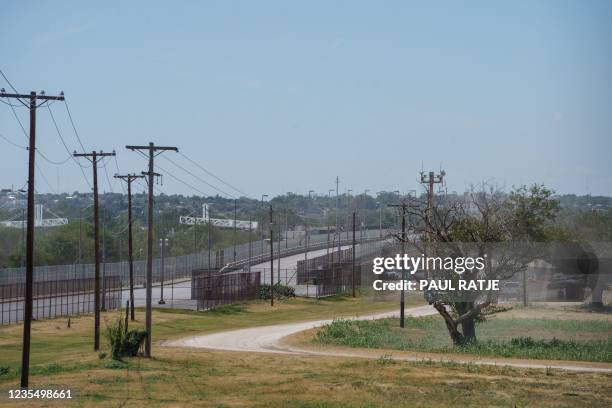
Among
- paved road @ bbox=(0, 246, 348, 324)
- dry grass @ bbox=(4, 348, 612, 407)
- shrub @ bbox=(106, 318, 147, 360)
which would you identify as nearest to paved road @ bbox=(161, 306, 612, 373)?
dry grass @ bbox=(4, 348, 612, 407)

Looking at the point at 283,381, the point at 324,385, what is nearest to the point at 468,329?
the point at 283,381

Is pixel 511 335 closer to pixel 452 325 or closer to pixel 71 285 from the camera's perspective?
pixel 452 325

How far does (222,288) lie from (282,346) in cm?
2946

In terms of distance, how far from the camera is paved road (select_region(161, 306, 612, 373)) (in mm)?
35312

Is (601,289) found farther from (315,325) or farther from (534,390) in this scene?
(534,390)

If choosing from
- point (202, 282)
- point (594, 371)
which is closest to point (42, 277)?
point (202, 282)

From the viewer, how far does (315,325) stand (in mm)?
55750

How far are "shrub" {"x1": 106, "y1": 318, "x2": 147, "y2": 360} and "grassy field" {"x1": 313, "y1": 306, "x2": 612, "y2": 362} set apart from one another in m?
12.6

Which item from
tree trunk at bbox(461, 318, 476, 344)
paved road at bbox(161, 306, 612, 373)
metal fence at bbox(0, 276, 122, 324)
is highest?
metal fence at bbox(0, 276, 122, 324)

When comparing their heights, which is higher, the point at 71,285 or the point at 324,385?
the point at 71,285

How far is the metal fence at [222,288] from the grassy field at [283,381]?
28.0m

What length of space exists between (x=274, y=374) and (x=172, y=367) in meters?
4.68

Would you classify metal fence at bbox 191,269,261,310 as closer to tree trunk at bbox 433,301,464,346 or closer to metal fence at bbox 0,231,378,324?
metal fence at bbox 0,231,378,324

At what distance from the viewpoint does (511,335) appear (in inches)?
1837
